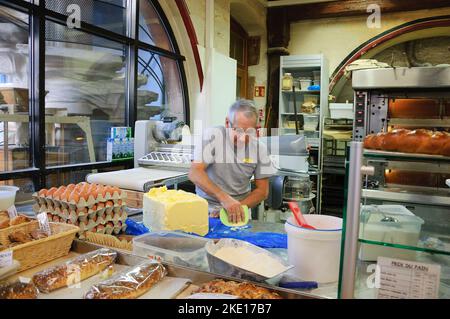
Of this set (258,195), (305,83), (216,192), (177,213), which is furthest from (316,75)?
(177,213)

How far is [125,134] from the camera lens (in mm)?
3697

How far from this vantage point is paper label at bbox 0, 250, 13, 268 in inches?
46.0

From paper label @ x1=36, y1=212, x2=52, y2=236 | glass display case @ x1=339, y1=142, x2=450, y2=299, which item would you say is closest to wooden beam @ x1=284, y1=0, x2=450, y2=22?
glass display case @ x1=339, y1=142, x2=450, y2=299

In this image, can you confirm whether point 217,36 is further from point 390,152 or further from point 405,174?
point 390,152

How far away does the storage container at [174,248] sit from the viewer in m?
1.34

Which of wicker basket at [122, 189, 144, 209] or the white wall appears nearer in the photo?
wicker basket at [122, 189, 144, 209]

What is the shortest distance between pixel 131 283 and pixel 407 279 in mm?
778

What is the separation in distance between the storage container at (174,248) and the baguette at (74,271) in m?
0.12

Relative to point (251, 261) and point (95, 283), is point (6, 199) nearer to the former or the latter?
point (95, 283)

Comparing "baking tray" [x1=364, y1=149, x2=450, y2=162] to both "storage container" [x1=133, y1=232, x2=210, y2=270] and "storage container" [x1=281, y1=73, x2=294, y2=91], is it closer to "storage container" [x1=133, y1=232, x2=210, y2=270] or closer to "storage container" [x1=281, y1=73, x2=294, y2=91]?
"storage container" [x1=133, y1=232, x2=210, y2=270]

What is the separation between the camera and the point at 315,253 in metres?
1.22

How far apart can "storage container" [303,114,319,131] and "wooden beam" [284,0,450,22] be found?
1.63 m
